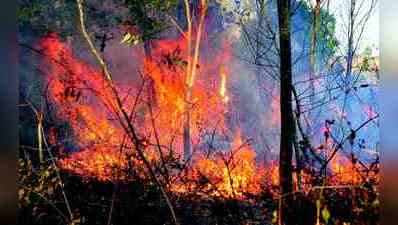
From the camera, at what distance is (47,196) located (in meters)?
2.77

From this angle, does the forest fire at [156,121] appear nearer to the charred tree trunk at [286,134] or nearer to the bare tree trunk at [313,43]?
the charred tree trunk at [286,134]

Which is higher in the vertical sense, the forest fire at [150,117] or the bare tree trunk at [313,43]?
the bare tree trunk at [313,43]

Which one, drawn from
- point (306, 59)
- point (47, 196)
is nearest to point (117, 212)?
point (47, 196)

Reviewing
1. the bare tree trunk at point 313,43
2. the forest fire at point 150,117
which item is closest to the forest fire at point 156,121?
the forest fire at point 150,117

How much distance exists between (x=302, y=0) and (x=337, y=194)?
34.7 inches

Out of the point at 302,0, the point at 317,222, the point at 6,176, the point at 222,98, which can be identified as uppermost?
the point at 302,0

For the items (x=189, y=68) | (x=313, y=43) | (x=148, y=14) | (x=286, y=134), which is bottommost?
(x=286, y=134)

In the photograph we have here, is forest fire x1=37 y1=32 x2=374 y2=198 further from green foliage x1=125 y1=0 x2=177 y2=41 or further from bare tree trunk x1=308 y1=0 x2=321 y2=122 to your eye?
bare tree trunk x1=308 y1=0 x2=321 y2=122

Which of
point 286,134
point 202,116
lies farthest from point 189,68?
point 286,134

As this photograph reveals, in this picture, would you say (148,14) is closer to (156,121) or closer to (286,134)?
(156,121)

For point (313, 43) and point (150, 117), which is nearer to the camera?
point (313, 43)

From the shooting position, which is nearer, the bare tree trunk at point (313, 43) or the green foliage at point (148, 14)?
the bare tree trunk at point (313, 43)

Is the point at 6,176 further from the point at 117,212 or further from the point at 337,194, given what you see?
the point at 337,194

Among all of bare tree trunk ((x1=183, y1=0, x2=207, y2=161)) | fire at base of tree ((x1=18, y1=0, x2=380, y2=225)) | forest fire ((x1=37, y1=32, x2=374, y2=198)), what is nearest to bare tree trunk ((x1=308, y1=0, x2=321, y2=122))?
fire at base of tree ((x1=18, y1=0, x2=380, y2=225))
